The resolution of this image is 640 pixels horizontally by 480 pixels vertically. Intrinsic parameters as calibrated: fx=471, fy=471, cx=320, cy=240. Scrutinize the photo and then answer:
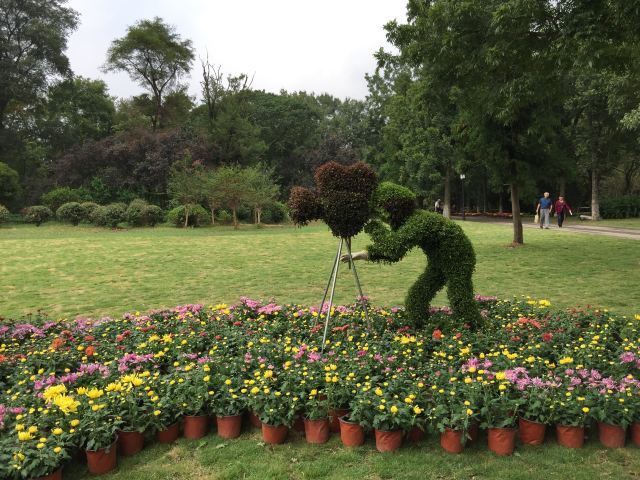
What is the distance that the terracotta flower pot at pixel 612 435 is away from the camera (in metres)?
3.34

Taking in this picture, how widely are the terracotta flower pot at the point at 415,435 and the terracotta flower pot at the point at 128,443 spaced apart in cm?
203

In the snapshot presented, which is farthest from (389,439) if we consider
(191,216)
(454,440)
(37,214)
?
(37,214)

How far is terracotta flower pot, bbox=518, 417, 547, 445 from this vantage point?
11.2 feet

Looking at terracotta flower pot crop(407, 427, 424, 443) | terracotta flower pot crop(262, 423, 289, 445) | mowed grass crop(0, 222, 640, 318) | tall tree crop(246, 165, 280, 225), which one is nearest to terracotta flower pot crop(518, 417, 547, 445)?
terracotta flower pot crop(407, 427, 424, 443)

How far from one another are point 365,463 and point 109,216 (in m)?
26.1

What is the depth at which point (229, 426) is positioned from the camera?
3658mm

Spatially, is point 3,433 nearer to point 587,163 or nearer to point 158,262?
point 158,262

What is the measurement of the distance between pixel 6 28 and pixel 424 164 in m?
33.0

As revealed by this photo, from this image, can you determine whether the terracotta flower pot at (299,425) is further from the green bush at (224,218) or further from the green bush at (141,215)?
the green bush at (224,218)

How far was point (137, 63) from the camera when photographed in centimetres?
4344

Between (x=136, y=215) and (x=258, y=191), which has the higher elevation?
(x=258, y=191)

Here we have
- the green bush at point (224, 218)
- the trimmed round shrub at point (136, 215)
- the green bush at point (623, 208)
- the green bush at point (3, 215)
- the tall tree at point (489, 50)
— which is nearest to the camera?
the tall tree at point (489, 50)

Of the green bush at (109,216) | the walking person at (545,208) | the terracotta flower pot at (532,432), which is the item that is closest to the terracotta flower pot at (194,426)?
the terracotta flower pot at (532,432)

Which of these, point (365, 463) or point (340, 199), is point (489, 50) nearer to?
point (340, 199)
